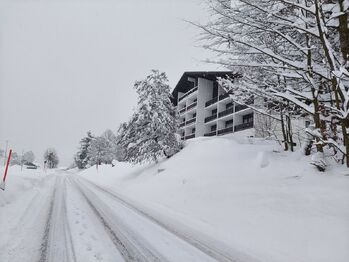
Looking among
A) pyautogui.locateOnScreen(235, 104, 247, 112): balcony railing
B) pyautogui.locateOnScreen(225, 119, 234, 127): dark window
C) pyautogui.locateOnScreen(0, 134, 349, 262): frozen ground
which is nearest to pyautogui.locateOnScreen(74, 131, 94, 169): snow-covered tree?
pyautogui.locateOnScreen(225, 119, 234, 127): dark window

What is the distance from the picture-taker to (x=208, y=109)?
38844mm

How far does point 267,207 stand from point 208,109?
3267 cm

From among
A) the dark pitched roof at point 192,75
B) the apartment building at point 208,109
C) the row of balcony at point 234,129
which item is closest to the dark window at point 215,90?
the apartment building at point 208,109

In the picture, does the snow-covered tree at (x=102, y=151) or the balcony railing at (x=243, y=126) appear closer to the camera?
the balcony railing at (x=243, y=126)

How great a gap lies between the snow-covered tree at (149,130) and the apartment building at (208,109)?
10598mm

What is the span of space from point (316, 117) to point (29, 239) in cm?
684

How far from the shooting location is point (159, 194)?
12570 mm

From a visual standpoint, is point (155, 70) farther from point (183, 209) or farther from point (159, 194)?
point (183, 209)

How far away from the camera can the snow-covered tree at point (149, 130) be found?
66.7ft

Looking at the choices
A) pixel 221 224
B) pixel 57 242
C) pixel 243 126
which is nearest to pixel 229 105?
pixel 243 126

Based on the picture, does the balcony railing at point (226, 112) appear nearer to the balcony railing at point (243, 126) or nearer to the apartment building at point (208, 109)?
the apartment building at point (208, 109)

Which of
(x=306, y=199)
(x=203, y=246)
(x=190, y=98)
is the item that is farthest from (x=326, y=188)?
(x=190, y=98)

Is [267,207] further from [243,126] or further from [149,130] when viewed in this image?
[243,126]

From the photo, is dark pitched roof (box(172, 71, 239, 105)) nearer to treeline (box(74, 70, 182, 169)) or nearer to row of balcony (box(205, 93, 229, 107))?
row of balcony (box(205, 93, 229, 107))
